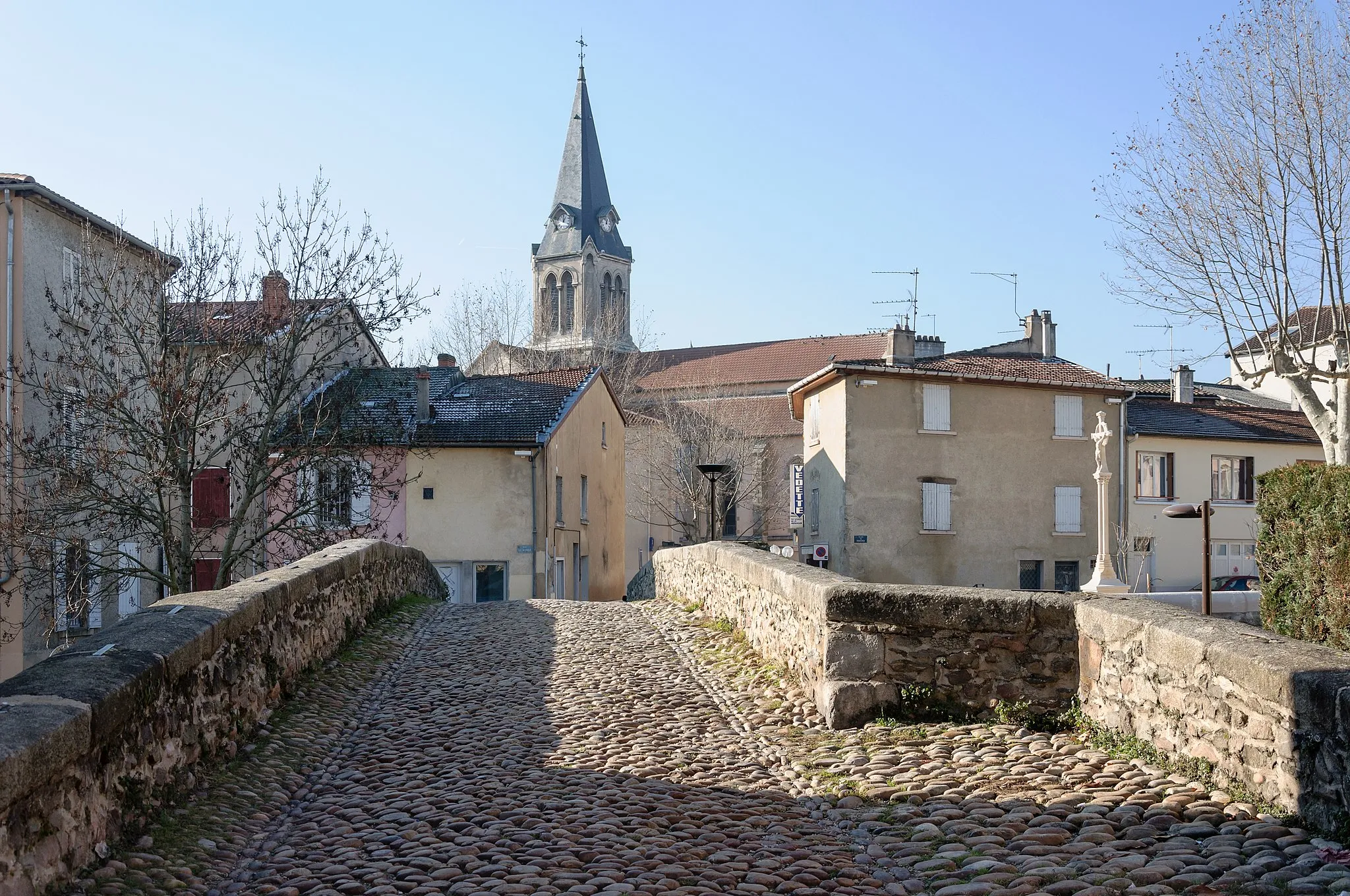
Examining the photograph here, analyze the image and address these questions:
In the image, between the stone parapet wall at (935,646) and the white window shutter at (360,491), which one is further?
the white window shutter at (360,491)

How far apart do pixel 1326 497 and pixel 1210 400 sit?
2882 cm

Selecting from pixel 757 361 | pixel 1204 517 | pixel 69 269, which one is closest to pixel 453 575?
pixel 69 269

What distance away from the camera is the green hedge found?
11633 millimetres

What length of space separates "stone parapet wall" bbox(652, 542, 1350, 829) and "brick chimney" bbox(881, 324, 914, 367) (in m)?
26.1

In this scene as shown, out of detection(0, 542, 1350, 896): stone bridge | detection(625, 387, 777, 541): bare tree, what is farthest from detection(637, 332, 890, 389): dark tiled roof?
detection(0, 542, 1350, 896): stone bridge

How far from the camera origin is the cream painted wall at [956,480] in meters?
28.1

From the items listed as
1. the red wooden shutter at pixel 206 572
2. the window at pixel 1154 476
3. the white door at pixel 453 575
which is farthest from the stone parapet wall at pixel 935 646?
the window at pixel 1154 476

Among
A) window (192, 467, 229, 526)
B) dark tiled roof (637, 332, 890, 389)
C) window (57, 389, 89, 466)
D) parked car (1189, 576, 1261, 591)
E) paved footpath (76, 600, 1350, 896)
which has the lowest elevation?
parked car (1189, 576, 1261, 591)

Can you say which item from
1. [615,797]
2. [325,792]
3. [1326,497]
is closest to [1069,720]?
[615,797]

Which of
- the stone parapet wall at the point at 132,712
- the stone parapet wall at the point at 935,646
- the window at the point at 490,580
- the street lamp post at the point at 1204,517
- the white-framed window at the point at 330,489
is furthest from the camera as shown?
the window at the point at 490,580

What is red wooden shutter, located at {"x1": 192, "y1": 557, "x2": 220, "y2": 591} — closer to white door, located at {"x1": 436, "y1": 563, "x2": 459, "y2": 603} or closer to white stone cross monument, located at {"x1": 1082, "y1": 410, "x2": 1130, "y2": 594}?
white door, located at {"x1": 436, "y1": 563, "x2": 459, "y2": 603}

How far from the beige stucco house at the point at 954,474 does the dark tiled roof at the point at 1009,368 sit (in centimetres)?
15

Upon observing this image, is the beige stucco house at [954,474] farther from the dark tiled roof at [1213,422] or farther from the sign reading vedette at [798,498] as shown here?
the dark tiled roof at [1213,422]

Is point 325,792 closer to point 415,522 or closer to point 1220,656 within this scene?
point 1220,656
